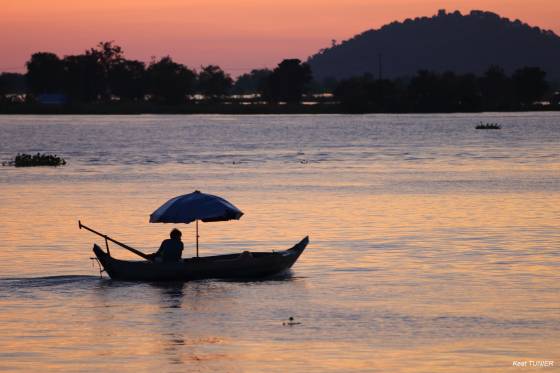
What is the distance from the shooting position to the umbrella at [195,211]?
1174 inches

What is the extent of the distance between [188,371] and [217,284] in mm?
9785

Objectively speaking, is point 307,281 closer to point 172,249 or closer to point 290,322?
point 172,249

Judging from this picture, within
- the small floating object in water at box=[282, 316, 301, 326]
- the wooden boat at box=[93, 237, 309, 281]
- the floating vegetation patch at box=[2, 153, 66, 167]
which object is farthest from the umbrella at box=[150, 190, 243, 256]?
the floating vegetation patch at box=[2, 153, 66, 167]

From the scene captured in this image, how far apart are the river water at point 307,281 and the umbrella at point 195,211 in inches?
62.8

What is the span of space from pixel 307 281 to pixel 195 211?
3.16 m

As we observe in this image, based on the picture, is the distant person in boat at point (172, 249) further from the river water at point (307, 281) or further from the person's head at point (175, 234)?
the river water at point (307, 281)

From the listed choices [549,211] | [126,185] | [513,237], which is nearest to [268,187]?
[126,185]

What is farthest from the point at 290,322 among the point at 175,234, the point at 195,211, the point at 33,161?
the point at 33,161

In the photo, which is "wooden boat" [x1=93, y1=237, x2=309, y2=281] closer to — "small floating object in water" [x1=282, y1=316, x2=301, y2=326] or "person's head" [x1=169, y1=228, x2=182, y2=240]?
"person's head" [x1=169, y1=228, x2=182, y2=240]

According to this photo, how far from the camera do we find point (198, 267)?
98.0 ft

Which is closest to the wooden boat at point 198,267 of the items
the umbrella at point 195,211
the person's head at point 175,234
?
the person's head at point 175,234

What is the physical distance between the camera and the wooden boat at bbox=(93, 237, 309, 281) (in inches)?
1163

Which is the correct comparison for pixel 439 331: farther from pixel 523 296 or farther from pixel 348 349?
pixel 523 296

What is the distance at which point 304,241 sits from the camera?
31344 mm
